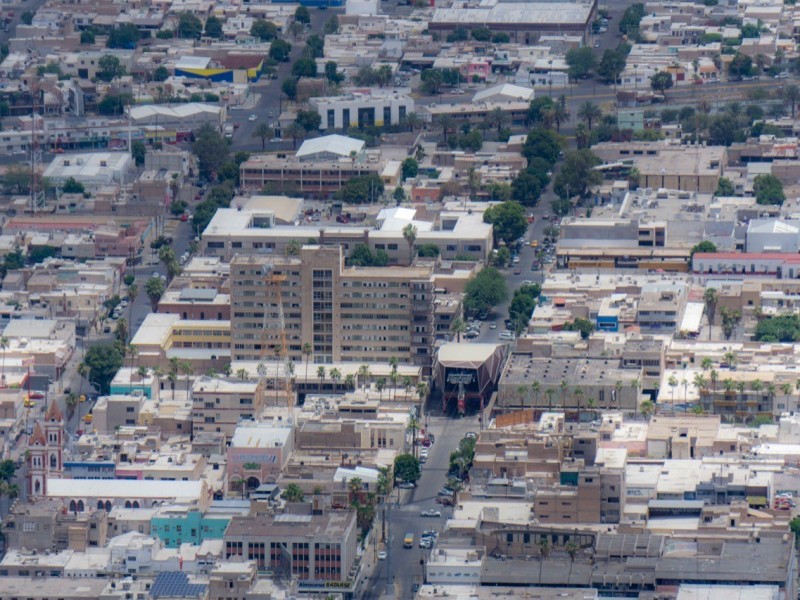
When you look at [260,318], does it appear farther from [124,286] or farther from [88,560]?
[88,560]

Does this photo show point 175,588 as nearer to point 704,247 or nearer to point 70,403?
point 70,403

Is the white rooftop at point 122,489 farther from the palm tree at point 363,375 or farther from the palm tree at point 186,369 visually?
the palm tree at point 363,375

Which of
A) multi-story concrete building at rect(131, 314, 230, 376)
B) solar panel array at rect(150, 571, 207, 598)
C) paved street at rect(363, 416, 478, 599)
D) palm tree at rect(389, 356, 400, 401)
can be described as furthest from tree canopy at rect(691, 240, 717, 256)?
solar panel array at rect(150, 571, 207, 598)

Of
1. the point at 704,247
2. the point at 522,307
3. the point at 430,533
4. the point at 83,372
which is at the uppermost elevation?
the point at 704,247

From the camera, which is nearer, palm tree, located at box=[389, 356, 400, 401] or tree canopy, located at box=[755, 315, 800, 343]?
palm tree, located at box=[389, 356, 400, 401]

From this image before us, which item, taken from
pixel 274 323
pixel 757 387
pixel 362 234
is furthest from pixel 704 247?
pixel 757 387

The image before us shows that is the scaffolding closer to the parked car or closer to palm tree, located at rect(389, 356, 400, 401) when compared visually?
palm tree, located at rect(389, 356, 400, 401)
